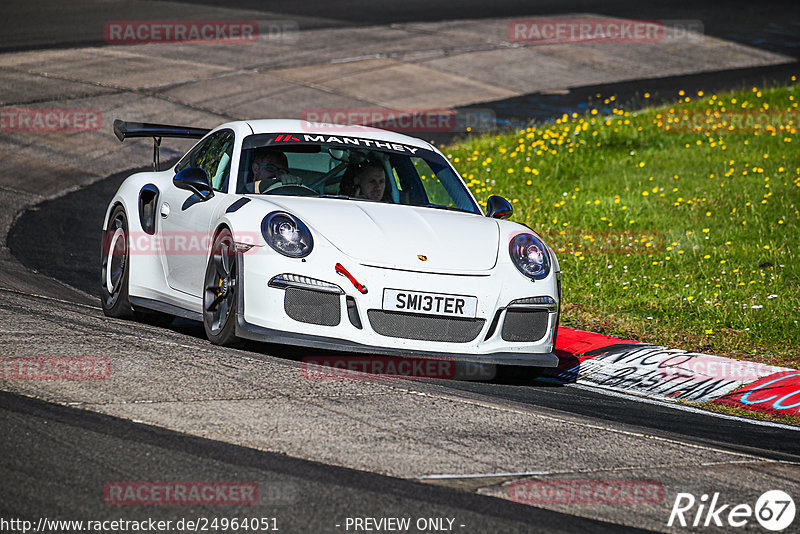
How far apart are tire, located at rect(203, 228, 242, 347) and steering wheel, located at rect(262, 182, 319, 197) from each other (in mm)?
624

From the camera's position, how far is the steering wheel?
281 inches

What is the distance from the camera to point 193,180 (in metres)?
6.90

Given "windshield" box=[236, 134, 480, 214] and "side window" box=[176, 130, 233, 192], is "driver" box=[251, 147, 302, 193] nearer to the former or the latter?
"windshield" box=[236, 134, 480, 214]

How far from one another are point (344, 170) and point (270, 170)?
592 millimetres

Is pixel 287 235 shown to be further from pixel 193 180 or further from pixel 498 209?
pixel 498 209

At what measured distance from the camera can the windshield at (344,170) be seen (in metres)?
7.26

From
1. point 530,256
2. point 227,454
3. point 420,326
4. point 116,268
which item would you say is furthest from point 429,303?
point 116,268

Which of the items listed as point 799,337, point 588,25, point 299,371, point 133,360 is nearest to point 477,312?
point 299,371

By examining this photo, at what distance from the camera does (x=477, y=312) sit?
6.31 metres
